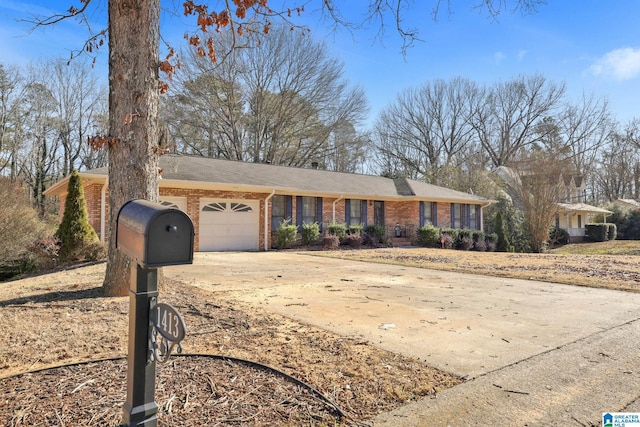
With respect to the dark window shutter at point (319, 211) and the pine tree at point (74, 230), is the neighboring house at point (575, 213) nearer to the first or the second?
the dark window shutter at point (319, 211)

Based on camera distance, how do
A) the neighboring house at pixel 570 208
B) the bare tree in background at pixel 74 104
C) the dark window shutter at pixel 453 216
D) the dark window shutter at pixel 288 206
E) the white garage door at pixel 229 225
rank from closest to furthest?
the white garage door at pixel 229 225, the dark window shutter at pixel 288 206, the dark window shutter at pixel 453 216, the neighboring house at pixel 570 208, the bare tree in background at pixel 74 104

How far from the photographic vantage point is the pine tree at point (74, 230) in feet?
30.5

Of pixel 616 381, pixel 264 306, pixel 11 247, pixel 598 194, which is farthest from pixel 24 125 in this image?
A: pixel 598 194

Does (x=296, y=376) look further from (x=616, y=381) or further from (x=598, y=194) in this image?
(x=598, y=194)

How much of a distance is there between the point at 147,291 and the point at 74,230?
9498 mm

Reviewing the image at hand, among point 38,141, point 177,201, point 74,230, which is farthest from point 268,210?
point 38,141

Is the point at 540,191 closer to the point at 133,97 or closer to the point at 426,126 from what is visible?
the point at 426,126

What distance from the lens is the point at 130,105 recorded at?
4633 millimetres


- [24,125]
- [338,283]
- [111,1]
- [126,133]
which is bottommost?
[338,283]

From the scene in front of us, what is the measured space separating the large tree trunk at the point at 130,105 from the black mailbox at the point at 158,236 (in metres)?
3.47

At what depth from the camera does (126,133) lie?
15.4ft

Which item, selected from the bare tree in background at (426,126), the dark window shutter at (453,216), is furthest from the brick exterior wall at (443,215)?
the bare tree in background at (426,126)

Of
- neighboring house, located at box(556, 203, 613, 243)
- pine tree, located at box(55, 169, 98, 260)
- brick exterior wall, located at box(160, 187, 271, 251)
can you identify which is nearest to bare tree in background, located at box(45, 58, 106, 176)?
brick exterior wall, located at box(160, 187, 271, 251)

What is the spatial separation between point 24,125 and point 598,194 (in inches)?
2036
